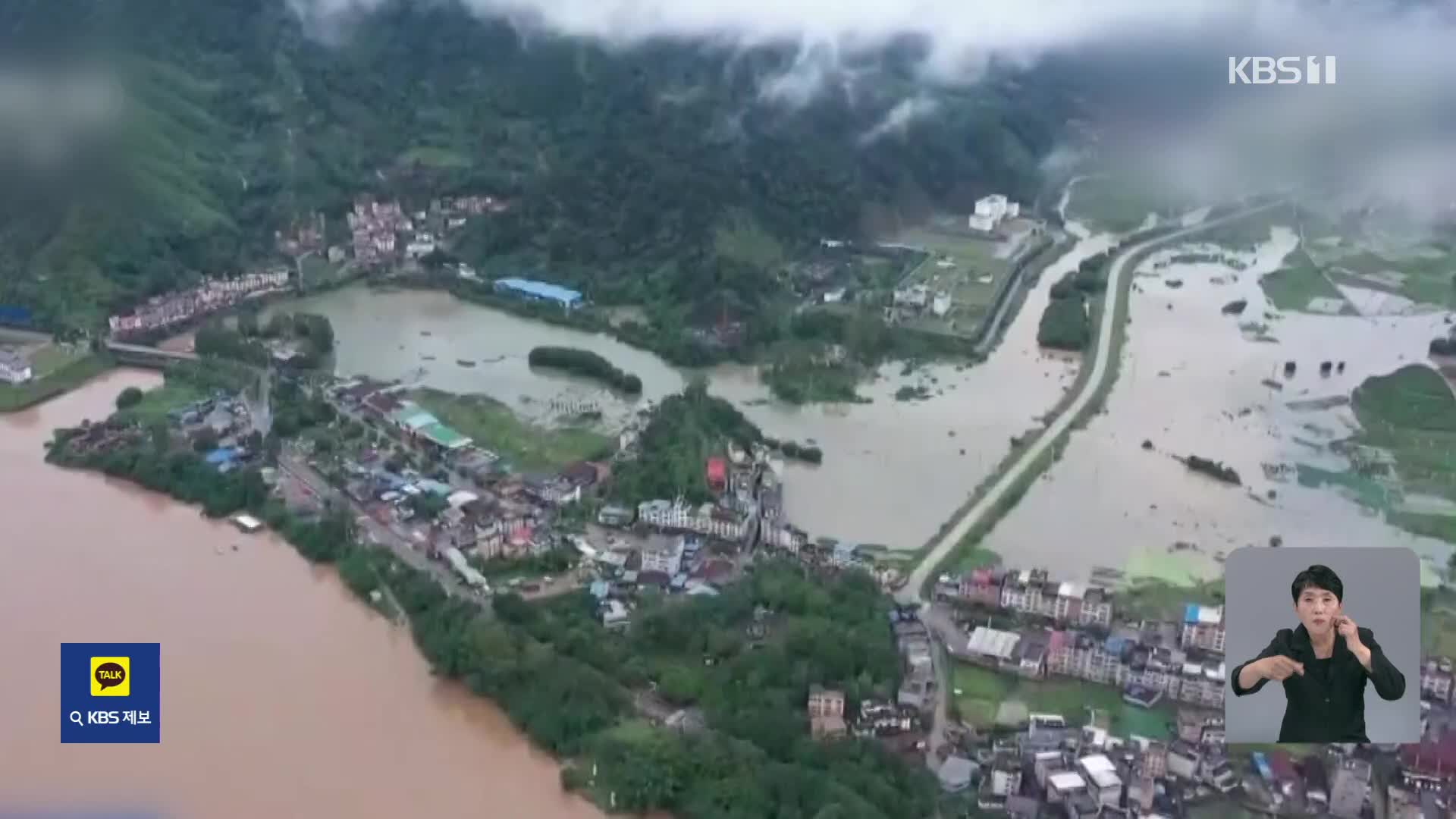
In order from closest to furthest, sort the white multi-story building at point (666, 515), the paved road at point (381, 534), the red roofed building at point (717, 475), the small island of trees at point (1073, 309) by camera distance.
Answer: the paved road at point (381, 534) < the white multi-story building at point (666, 515) < the red roofed building at point (717, 475) < the small island of trees at point (1073, 309)

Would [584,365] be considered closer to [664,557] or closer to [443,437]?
[443,437]

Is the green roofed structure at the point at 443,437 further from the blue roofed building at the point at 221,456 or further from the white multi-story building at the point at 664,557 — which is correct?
the white multi-story building at the point at 664,557

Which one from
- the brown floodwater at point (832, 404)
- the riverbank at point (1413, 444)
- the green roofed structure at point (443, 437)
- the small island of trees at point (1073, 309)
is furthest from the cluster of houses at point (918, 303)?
the green roofed structure at point (443, 437)

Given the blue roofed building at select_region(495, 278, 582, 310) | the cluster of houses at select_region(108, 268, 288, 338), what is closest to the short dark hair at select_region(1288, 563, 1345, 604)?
the blue roofed building at select_region(495, 278, 582, 310)

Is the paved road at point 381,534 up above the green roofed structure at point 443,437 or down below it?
below

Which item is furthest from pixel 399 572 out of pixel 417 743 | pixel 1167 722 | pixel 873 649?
pixel 1167 722

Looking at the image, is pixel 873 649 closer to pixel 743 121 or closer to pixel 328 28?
pixel 743 121
